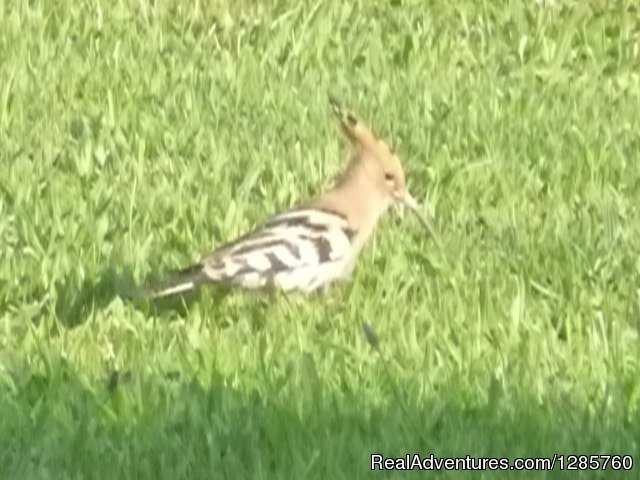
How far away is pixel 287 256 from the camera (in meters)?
6.69

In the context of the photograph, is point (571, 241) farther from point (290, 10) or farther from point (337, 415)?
point (290, 10)

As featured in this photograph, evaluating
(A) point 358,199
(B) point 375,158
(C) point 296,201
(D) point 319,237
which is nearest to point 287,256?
(D) point 319,237

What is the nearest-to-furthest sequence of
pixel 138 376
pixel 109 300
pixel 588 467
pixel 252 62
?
pixel 588 467 → pixel 138 376 → pixel 109 300 → pixel 252 62

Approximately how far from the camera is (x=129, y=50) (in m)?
10.2

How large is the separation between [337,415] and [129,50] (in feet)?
15.6

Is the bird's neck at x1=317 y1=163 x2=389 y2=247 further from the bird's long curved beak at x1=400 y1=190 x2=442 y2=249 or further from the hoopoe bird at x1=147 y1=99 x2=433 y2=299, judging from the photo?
the bird's long curved beak at x1=400 y1=190 x2=442 y2=249

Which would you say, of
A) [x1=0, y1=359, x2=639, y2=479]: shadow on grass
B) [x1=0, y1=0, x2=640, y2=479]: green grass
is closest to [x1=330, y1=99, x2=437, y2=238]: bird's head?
[x1=0, y1=0, x2=640, y2=479]: green grass

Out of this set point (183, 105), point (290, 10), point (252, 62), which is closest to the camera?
point (183, 105)

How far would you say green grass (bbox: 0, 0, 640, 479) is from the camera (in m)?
5.80

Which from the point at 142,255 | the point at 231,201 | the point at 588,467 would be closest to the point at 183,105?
the point at 231,201

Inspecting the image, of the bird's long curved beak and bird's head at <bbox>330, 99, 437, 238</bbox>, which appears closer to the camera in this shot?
bird's head at <bbox>330, 99, 437, 238</bbox>

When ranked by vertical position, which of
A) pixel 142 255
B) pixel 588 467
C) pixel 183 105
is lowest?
pixel 588 467

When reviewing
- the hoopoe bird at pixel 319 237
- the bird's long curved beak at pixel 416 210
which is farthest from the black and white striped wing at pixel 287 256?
the bird's long curved beak at pixel 416 210

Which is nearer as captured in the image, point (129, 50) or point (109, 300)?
point (109, 300)
